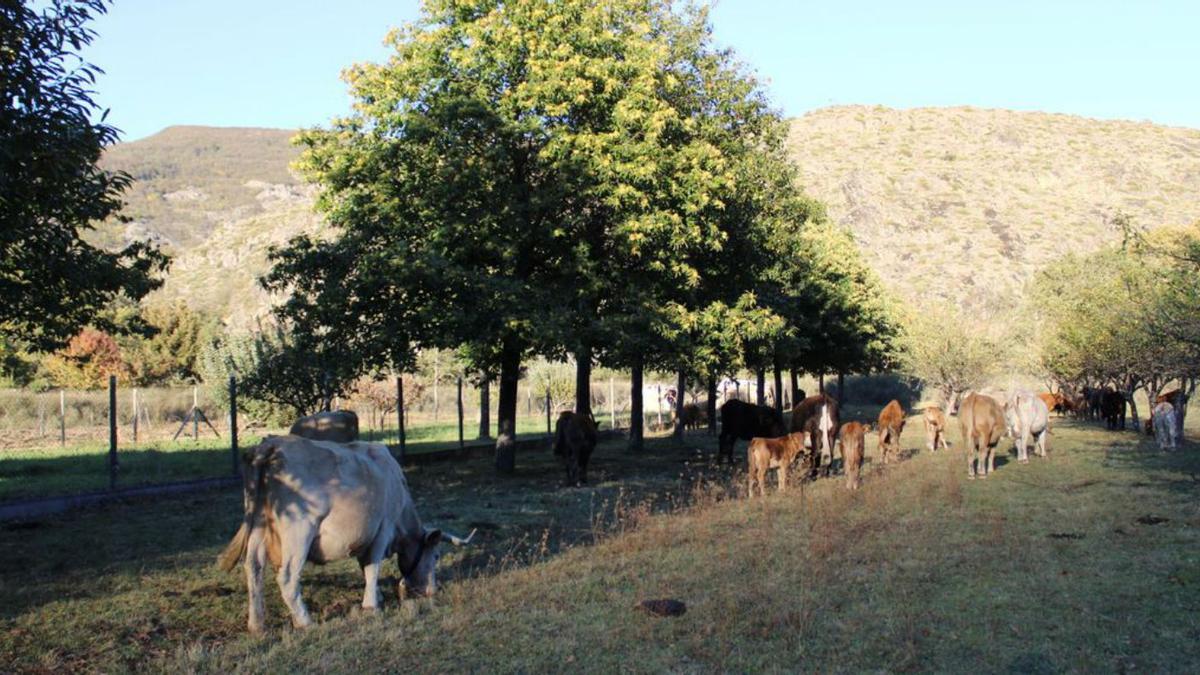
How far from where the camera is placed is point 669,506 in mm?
18000

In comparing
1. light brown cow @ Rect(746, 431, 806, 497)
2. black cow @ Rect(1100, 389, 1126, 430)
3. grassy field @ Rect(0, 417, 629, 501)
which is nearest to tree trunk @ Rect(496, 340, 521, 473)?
grassy field @ Rect(0, 417, 629, 501)

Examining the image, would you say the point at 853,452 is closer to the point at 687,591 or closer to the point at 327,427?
the point at 327,427

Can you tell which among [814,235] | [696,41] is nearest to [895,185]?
[814,235]

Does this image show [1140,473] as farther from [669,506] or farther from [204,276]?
[204,276]

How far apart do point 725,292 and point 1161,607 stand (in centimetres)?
1858

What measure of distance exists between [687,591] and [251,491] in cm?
448

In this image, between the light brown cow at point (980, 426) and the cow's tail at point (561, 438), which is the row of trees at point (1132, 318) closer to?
the light brown cow at point (980, 426)

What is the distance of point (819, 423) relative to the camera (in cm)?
2288

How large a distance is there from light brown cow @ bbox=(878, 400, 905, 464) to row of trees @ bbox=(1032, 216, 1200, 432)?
632 cm

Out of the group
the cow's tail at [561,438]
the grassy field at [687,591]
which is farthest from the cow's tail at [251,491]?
the cow's tail at [561,438]

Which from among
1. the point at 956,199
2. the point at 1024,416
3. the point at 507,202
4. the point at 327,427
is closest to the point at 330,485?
the point at 327,427

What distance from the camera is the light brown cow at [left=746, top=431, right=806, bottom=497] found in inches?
730

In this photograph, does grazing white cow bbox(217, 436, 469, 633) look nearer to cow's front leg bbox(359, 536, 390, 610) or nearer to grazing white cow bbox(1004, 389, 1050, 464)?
cow's front leg bbox(359, 536, 390, 610)

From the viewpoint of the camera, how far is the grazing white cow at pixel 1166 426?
3044 cm
